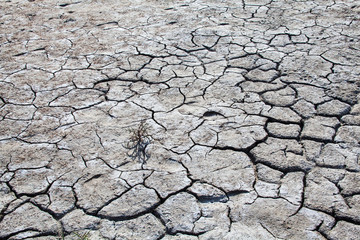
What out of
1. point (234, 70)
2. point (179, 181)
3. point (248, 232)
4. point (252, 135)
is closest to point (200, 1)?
point (234, 70)

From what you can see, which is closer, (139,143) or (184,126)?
(139,143)

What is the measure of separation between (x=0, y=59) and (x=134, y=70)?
1.54m

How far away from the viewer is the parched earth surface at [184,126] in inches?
96.4

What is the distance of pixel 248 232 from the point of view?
7.63ft

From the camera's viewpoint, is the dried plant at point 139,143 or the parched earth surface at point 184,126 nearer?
the parched earth surface at point 184,126

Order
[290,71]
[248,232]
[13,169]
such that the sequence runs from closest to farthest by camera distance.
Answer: [248,232], [13,169], [290,71]

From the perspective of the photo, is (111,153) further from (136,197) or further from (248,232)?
(248,232)

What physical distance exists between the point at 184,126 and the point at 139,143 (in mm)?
399

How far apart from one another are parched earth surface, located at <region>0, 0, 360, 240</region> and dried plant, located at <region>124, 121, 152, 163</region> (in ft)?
0.04

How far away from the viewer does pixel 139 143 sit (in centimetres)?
304

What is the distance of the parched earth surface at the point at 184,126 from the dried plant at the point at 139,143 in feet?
0.04

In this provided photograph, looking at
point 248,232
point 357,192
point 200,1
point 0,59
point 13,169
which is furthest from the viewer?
point 200,1

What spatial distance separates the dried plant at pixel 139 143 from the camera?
2928 mm

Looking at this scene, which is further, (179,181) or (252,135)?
(252,135)
